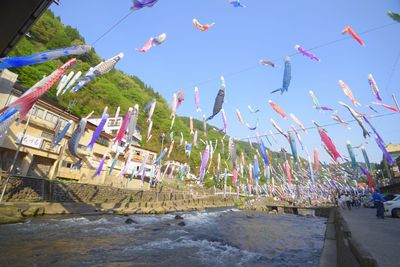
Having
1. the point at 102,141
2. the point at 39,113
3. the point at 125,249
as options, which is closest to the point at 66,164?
the point at 102,141

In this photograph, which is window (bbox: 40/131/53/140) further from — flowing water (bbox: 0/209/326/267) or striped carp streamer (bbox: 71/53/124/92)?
striped carp streamer (bbox: 71/53/124/92)

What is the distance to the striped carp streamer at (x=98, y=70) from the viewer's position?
9594 mm

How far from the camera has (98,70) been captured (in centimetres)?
962

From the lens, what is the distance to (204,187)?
5944cm

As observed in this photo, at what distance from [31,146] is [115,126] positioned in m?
18.9

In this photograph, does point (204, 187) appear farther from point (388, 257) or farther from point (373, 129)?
point (388, 257)

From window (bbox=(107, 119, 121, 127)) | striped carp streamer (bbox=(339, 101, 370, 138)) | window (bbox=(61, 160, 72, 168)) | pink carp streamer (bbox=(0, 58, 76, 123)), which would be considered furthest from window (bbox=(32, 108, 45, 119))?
striped carp streamer (bbox=(339, 101, 370, 138))

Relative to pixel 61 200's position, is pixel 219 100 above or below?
above

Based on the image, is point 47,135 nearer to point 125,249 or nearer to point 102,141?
point 102,141

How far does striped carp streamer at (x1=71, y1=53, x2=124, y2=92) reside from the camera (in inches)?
378

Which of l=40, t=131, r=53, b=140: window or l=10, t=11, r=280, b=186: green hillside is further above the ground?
l=10, t=11, r=280, b=186: green hillside

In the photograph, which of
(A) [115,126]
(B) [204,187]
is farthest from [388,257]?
(B) [204,187]

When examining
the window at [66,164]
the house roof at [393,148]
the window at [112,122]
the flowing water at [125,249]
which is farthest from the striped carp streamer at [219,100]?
the house roof at [393,148]

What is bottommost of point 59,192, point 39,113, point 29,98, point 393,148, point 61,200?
point 61,200
